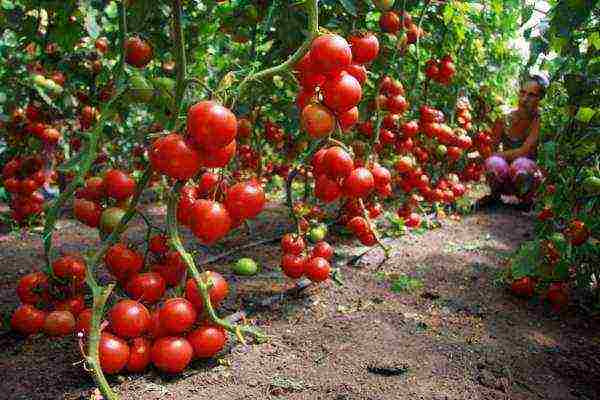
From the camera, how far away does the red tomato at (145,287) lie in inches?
61.2

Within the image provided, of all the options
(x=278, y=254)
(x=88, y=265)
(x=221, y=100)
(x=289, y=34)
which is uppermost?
(x=289, y=34)

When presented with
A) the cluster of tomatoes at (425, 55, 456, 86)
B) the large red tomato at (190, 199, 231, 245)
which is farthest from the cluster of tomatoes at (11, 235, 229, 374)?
the cluster of tomatoes at (425, 55, 456, 86)

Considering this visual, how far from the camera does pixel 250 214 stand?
1.37 meters

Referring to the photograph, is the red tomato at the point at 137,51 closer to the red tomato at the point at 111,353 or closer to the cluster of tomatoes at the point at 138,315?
the cluster of tomatoes at the point at 138,315

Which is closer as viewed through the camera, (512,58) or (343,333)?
(343,333)

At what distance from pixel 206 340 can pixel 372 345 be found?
0.60 m

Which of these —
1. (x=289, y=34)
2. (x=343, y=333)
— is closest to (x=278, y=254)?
(x=343, y=333)

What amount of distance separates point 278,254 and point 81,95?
140cm

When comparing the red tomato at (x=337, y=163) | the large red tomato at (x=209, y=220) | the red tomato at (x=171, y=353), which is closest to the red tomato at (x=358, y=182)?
the red tomato at (x=337, y=163)

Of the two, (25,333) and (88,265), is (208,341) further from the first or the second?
(25,333)

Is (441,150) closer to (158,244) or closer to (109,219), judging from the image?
(158,244)

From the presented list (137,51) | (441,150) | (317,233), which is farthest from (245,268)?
(441,150)

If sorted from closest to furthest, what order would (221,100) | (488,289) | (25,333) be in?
(221,100), (25,333), (488,289)

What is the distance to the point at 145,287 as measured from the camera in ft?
5.10
